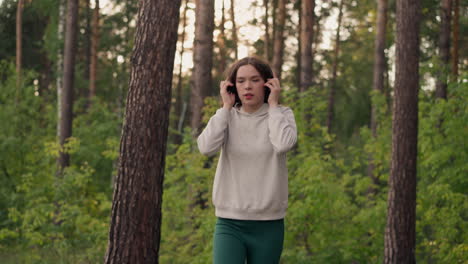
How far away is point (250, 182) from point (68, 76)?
12994 millimetres

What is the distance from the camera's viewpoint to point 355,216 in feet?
33.9

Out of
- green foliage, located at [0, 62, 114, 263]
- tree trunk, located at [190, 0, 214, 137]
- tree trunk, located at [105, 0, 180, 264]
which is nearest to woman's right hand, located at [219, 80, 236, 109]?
tree trunk, located at [105, 0, 180, 264]

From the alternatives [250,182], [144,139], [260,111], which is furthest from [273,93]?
[144,139]

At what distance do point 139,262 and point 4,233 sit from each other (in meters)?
8.52

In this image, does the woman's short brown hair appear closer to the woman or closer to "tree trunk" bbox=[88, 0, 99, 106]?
the woman

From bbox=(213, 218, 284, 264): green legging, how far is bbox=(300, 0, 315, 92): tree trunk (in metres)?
11.8

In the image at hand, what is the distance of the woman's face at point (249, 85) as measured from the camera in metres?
4.09

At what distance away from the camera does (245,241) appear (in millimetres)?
3936

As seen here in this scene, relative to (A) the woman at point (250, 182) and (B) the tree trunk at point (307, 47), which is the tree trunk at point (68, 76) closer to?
(B) the tree trunk at point (307, 47)

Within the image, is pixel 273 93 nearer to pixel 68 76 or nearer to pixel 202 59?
pixel 202 59

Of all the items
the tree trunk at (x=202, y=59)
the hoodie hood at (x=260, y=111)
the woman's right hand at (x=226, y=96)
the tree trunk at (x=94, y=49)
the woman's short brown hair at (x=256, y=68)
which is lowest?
the hoodie hood at (x=260, y=111)

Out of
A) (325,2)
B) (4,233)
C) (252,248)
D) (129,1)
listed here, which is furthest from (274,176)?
(129,1)

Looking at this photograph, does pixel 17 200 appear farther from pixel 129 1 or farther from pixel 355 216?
pixel 129 1

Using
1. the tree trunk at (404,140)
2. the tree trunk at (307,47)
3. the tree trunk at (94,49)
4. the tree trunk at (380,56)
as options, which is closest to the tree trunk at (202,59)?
the tree trunk at (307,47)
